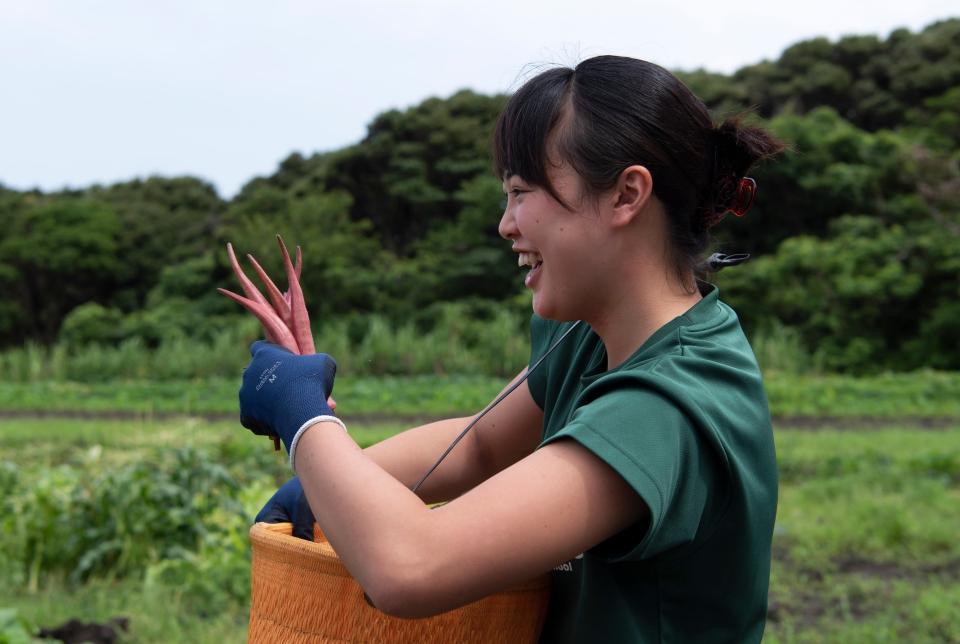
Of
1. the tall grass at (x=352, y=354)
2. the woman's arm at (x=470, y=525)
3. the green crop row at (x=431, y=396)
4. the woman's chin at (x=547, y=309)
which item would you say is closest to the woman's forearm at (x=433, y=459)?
the woman's chin at (x=547, y=309)

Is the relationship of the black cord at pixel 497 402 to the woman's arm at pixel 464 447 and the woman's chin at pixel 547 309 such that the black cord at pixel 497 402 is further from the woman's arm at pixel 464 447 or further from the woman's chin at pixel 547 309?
the woman's chin at pixel 547 309

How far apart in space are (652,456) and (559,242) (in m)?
0.31

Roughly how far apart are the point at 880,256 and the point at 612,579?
55.8 feet

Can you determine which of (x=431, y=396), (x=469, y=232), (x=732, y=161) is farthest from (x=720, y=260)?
(x=469, y=232)

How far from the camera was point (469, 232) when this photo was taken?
71.9ft

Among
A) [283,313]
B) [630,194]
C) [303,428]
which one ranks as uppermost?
[630,194]

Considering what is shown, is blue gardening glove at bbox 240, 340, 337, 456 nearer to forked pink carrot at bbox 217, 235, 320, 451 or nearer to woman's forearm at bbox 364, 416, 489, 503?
forked pink carrot at bbox 217, 235, 320, 451

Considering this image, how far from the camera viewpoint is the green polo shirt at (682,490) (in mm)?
1147

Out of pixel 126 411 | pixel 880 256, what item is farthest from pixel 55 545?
pixel 880 256

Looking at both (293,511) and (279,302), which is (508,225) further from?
(293,511)

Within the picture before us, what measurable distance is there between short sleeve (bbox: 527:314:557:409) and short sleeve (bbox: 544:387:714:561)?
1.38ft

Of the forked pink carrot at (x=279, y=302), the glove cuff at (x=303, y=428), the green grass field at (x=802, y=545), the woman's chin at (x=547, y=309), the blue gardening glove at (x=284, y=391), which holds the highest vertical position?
the forked pink carrot at (x=279, y=302)

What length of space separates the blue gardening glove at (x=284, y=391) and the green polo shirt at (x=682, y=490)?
299mm

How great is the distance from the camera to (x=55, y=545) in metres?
4.82
